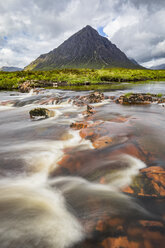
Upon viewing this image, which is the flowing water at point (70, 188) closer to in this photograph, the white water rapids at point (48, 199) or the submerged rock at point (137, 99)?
the white water rapids at point (48, 199)

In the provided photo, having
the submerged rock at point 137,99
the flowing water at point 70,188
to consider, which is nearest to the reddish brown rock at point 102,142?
the flowing water at point 70,188

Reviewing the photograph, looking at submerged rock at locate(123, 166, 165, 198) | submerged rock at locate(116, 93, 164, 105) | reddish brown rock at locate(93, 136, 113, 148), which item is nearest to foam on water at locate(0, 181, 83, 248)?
submerged rock at locate(123, 166, 165, 198)

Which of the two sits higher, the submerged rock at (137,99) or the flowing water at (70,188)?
the submerged rock at (137,99)

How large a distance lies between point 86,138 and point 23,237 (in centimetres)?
358

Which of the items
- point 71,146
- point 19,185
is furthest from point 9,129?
point 19,185

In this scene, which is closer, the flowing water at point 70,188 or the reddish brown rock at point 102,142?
the flowing water at point 70,188

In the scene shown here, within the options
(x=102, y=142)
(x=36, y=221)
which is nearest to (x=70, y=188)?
(x=36, y=221)

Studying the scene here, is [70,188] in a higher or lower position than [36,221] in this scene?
lower

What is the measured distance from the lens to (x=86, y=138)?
17.0ft

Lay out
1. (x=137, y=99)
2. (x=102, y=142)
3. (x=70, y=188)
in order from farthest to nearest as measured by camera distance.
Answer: (x=137, y=99) < (x=102, y=142) < (x=70, y=188)

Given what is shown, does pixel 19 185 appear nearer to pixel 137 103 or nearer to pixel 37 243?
pixel 37 243

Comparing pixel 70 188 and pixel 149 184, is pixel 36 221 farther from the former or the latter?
pixel 149 184

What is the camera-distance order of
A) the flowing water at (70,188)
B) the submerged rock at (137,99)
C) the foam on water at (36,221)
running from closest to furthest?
the foam on water at (36,221)
the flowing water at (70,188)
the submerged rock at (137,99)

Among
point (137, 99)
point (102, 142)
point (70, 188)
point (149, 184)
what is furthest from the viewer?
point (137, 99)
